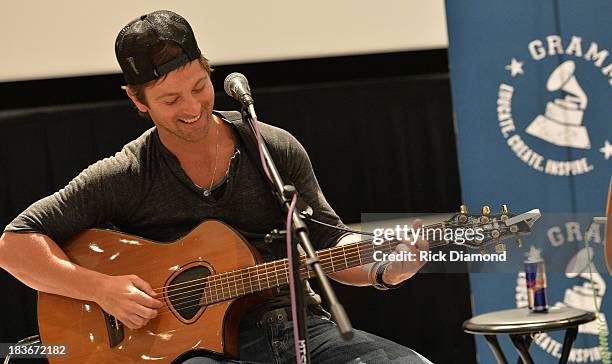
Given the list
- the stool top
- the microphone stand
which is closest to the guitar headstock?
the stool top

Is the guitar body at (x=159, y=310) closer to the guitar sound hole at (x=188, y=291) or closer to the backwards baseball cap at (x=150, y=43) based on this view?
the guitar sound hole at (x=188, y=291)

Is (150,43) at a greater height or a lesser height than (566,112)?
greater

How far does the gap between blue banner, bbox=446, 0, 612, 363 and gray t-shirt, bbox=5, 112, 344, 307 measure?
82cm

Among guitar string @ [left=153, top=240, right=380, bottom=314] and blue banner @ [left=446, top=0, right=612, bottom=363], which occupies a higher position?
blue banner @ [left=446, top=0, right=612, bottom=363]

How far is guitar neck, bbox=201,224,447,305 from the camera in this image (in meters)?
2.97

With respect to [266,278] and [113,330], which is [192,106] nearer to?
[266,278]

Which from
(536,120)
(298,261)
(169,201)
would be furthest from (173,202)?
(536,120)

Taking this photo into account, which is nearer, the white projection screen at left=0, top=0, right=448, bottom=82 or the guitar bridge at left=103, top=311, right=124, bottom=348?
the guitar bridge at left=103, top=311, right=124, bottom=348

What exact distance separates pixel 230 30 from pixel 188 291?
1.37 metres

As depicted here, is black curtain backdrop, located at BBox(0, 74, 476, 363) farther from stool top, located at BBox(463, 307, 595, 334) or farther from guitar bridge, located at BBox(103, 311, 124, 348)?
stool top, located at BBox(463, 307, 595, 334)

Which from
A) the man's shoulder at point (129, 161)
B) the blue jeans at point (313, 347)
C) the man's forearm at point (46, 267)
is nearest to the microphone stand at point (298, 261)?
the blue jeans at point (313, 347)

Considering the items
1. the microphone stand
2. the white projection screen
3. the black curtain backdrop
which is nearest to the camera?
the microphone stand

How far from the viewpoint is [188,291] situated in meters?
3.09

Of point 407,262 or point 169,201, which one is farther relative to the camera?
point 169,201
